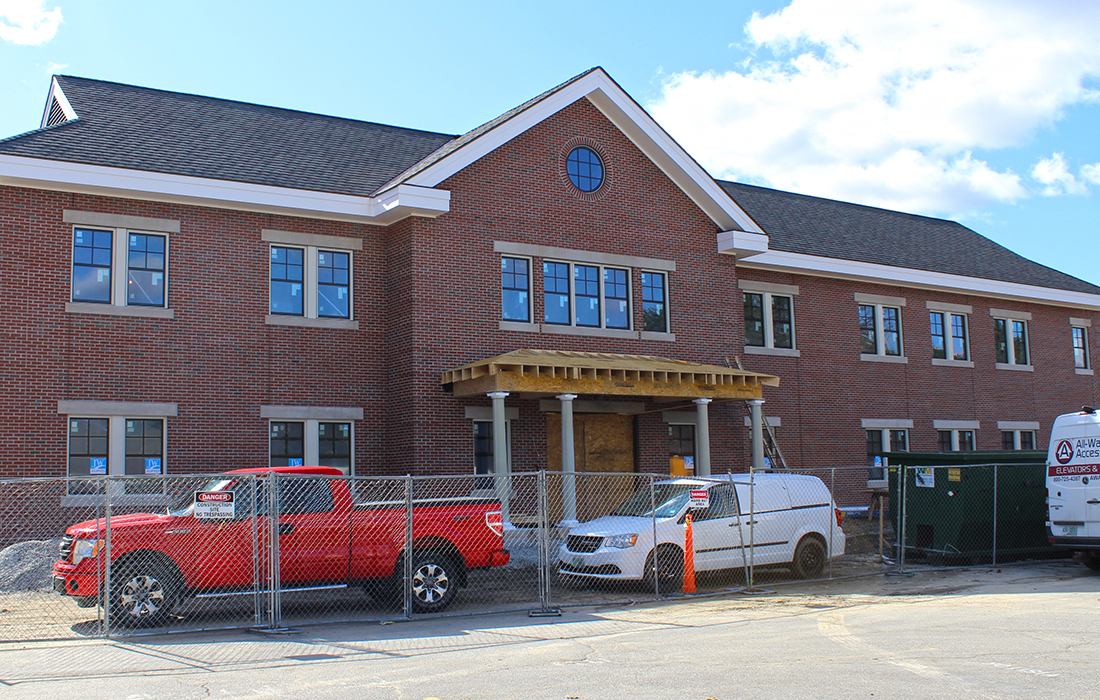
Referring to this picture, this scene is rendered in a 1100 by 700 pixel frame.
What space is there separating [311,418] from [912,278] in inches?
633

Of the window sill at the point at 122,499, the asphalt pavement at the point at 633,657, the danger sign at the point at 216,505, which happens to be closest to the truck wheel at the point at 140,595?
the asphalt pavement at the point at 633,657

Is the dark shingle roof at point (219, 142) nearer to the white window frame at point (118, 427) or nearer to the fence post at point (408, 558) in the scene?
the white window frame at point (118, 427)

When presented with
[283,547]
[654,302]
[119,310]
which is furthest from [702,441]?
[119,310]

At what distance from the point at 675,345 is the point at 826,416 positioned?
17.8 feet

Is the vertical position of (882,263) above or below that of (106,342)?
above

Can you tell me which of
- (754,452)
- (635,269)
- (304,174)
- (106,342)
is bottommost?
(754,452)

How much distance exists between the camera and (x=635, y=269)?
838 inches

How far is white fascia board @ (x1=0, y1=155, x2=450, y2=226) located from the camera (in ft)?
53.7

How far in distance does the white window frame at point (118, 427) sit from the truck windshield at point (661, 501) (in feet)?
24.7

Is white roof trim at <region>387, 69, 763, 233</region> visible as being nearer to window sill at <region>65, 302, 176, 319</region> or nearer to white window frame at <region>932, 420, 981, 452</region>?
window sill at <region>65, 302, 176, 319</region>

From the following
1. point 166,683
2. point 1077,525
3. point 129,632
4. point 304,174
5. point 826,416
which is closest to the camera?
point 166,683

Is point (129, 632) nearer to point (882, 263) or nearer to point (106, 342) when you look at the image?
point (106, 342)

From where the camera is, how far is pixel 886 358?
84.8 ft

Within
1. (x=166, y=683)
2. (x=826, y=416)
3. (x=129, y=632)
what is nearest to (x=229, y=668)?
(x=166, y=683)
